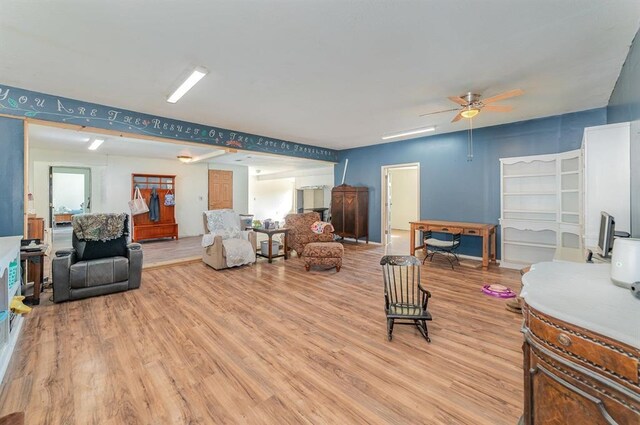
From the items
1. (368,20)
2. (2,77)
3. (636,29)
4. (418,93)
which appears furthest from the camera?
(418,93)

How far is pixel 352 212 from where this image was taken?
7.29m

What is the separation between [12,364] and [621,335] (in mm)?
3709

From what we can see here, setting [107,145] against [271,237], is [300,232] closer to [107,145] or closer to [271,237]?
[271,237]

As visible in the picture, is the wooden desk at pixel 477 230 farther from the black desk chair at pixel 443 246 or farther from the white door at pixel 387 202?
the white door at pixel 387 202

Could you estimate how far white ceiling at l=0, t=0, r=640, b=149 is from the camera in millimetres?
1975

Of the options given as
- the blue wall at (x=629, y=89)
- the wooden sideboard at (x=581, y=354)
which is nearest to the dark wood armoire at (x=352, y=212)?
the blue wall at (x=629, y=89)

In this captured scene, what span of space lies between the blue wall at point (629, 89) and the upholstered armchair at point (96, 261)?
5.82m

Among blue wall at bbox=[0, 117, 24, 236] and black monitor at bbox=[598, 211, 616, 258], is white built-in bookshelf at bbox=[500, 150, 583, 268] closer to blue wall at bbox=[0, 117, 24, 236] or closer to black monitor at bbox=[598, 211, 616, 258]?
black monitor at bbox=[598, 211, 616, 258]

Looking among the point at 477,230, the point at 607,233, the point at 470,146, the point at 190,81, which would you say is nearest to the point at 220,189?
the point at 190,81

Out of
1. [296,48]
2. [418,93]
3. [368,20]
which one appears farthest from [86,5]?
[418,93]

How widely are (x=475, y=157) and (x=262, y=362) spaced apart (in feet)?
→ 17.9

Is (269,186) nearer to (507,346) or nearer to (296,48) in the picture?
(296,48)

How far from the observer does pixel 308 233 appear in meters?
5.69

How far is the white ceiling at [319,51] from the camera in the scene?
1975 millimetres
